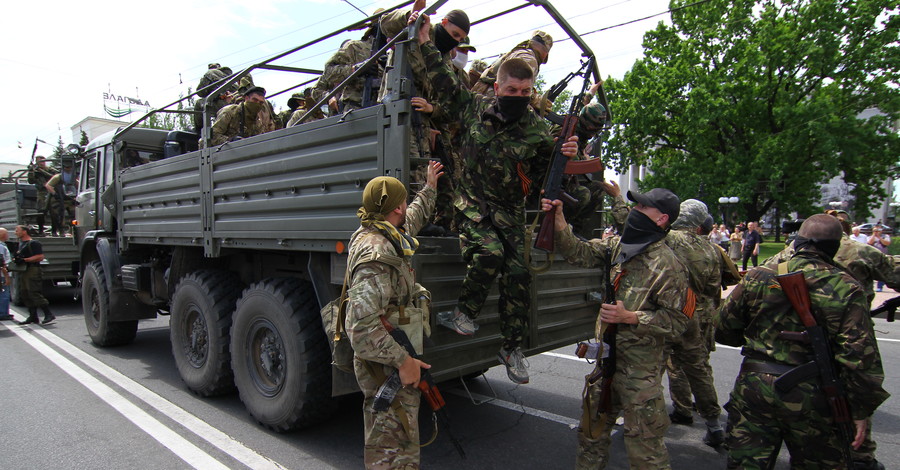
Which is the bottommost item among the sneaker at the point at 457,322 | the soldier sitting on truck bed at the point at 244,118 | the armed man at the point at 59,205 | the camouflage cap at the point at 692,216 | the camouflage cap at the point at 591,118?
the sneaker at the point at 457,322

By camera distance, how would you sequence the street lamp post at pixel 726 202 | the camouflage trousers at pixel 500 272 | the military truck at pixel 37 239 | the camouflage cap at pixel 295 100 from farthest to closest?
the street lamp post at pixel 726 202 → the military truck at pixel 37 239 → the camouflage cap at pixel 295 100 → the camouflage trousers at pixel 500 272

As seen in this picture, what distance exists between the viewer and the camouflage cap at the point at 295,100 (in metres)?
5.95

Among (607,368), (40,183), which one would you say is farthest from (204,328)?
(40,183)

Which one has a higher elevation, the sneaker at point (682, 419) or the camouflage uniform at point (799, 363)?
the camouflage uniform at point (799, 363)

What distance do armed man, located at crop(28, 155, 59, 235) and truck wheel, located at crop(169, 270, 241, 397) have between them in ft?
27.1

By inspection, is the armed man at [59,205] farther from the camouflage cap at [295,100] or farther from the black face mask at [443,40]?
the black face mask at [443,40]

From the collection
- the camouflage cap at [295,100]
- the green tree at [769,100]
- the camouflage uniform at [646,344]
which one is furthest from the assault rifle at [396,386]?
the green tree at [769,100]

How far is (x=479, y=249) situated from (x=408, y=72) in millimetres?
Answer: 1118

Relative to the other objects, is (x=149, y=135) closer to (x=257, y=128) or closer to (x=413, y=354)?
(x=257, y=128)

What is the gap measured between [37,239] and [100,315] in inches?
173

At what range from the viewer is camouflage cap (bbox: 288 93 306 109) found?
595 centimetres

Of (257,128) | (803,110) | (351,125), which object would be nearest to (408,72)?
(351,125)

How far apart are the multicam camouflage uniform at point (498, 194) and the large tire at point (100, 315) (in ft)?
16.8

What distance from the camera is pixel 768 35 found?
24.3 meters
